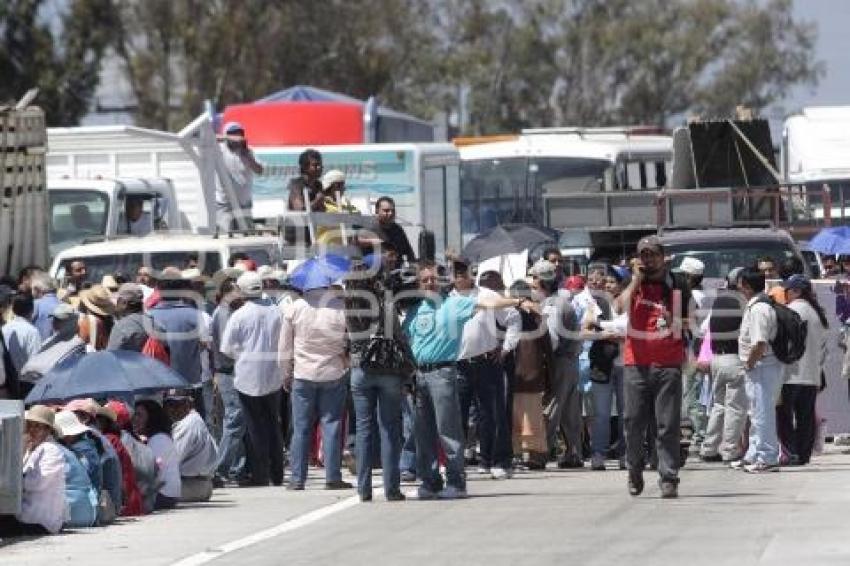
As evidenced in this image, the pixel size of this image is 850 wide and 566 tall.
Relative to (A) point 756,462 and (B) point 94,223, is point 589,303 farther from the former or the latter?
(B) point 94,223

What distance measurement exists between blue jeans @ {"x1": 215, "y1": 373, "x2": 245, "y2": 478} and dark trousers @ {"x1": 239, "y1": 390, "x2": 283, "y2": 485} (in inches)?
4.5

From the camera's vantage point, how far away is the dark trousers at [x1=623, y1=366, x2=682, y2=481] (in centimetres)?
1938

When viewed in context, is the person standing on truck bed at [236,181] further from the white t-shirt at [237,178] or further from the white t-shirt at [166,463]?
the white t-shirt at [166,463]

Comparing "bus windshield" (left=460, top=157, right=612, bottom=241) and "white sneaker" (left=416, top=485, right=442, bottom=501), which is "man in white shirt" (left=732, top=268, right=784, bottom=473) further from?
"bus windshield" (left=460, top=157, right=612, bottom=241)

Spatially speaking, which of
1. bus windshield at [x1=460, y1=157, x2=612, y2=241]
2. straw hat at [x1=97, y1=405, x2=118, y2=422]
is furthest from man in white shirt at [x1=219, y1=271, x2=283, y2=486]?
bus windshield at [x1=460, y1=157, x2=612, y2=241]

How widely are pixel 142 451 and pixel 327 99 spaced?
23.9 meters

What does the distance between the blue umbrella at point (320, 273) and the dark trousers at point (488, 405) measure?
2.05m

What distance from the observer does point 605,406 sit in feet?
77.5

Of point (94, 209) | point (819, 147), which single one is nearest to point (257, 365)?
point (94, 209)

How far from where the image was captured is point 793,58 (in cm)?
10306

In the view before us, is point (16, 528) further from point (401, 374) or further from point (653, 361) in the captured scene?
point (653, 361)

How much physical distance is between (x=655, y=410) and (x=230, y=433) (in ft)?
13.1

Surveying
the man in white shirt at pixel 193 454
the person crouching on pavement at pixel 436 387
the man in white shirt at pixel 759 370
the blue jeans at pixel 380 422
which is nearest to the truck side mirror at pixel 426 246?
the man in white shirt at pixel 759 370

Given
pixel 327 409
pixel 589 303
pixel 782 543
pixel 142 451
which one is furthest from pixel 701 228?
pixel 782 543
